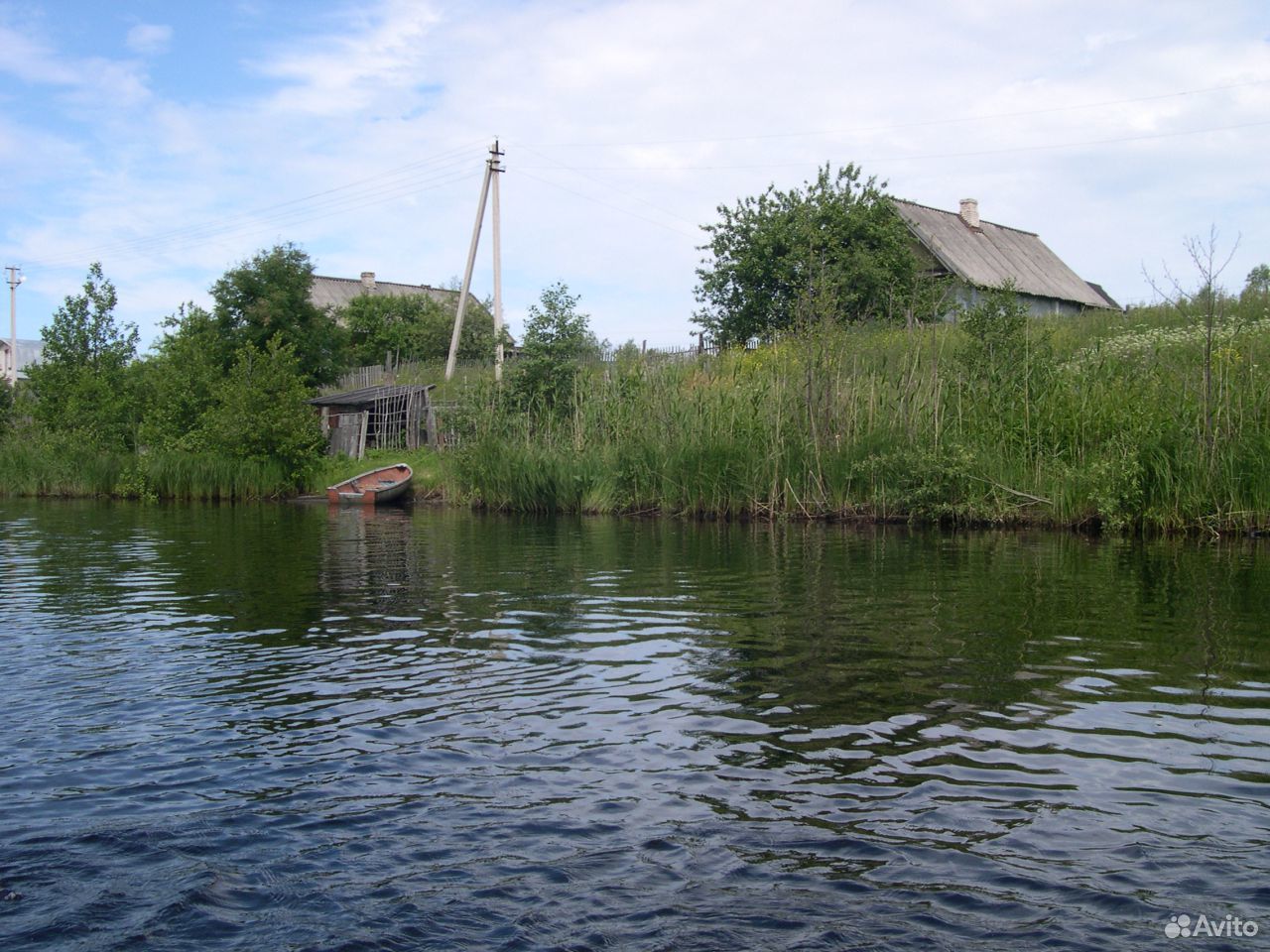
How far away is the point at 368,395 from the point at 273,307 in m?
7.20

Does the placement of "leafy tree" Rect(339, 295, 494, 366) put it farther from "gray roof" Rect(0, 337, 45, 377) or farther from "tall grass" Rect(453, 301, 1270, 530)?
"gray roof" Rect(0, 337, 45, 377)

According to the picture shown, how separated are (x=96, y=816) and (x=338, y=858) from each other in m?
1.18

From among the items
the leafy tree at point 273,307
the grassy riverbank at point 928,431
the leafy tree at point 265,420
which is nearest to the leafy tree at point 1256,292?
the grassy riverbank at point 928,431

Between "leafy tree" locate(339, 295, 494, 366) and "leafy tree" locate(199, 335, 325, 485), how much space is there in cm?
1187

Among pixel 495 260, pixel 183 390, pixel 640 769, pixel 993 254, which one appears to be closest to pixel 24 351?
pixel 183 390

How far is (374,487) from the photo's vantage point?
30.7 m

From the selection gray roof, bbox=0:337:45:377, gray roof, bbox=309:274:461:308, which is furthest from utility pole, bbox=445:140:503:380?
gray roof, bbox=0:337:45:377

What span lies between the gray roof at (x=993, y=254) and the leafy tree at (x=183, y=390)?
24.9 meters

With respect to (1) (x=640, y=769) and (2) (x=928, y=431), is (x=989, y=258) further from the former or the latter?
(1) (x=640, y=769)

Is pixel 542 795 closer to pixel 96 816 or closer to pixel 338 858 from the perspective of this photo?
pixel 338 858

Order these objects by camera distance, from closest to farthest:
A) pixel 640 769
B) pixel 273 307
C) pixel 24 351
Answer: pixel 640 769
pixel 273 307
pixel 24 351

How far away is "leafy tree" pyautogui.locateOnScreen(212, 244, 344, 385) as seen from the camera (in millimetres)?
41219

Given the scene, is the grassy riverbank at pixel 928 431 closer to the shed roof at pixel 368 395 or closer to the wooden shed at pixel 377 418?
the wooden shed at pixel 377 418

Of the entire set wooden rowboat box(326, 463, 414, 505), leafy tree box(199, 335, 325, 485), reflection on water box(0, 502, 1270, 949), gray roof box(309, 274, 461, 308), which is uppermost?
gray roof box(309, 274, 461, 308)
